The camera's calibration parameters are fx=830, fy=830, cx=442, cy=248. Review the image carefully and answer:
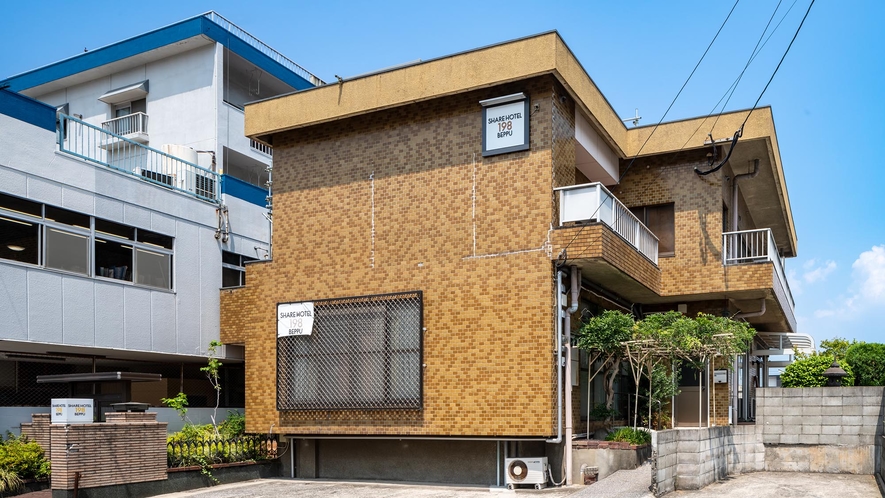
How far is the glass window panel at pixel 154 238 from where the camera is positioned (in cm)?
1950

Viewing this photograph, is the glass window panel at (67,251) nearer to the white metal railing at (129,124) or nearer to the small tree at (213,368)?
the small tree at (213,368)

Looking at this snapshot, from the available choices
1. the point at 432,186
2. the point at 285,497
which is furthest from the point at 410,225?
the point at 285,497

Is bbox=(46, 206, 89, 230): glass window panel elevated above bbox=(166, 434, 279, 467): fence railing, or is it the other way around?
bbox=(46, 206, 89, 230): glass window panel

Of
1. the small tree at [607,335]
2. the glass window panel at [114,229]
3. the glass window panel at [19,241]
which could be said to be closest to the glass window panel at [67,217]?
the glass window panel at [114,229]

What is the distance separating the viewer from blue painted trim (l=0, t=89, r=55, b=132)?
16531 millimetres

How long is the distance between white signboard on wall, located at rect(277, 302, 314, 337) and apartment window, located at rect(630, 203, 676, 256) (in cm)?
859

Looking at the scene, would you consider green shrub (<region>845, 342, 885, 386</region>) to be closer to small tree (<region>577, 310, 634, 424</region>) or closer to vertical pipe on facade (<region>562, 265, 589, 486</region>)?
small tree (<region>577, 310, 634, 424</region>)

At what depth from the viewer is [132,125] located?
27.9 meters

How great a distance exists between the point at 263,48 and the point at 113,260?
42.0 ft

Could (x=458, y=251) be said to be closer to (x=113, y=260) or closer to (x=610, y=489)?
(x=610, y=489)

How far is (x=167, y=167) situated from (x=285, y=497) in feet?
36.1

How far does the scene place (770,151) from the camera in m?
19.8

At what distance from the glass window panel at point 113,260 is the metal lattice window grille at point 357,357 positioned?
4.02 m

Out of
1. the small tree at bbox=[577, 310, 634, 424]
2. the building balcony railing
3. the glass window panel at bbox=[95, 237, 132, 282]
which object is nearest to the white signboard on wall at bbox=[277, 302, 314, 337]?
the glass window panel at bbox=[95, 237, 132, 282]
